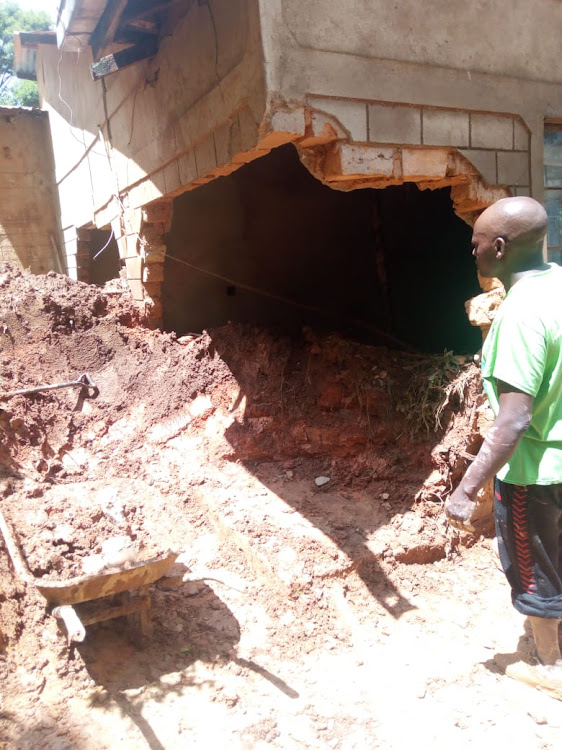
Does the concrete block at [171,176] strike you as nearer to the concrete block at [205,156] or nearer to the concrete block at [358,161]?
the concrete block at [205,156]

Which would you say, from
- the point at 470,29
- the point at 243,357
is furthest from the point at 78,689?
the point at 470,29

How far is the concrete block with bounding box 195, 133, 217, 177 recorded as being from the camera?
4.19 metres

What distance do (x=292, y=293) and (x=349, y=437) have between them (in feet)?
11.8

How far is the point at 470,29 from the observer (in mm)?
3932

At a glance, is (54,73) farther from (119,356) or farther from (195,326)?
(119,356)

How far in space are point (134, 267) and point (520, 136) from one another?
419 cm

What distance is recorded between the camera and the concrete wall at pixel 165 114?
363 centimetres

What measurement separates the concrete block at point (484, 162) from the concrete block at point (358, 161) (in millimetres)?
587

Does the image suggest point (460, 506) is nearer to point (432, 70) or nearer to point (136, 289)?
point (432, 70)

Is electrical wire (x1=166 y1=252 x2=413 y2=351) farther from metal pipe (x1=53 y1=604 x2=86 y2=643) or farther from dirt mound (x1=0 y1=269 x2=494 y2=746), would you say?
metal pipe (x1=53 y1=604 x2=86 y2=643)

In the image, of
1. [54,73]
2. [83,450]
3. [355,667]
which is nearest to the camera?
[355,667]

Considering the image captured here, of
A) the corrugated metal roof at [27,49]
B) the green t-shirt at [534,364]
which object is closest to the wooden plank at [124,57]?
the green t-shirt at [534,364]

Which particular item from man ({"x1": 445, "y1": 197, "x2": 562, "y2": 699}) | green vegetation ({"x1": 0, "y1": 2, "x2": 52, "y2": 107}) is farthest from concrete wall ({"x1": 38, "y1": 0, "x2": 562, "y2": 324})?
green vegetation ({"x1": 0, "y1": 2, "x2": 52, "y2": 107})

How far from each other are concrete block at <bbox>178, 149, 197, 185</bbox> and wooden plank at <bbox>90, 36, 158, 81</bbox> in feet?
3.03
